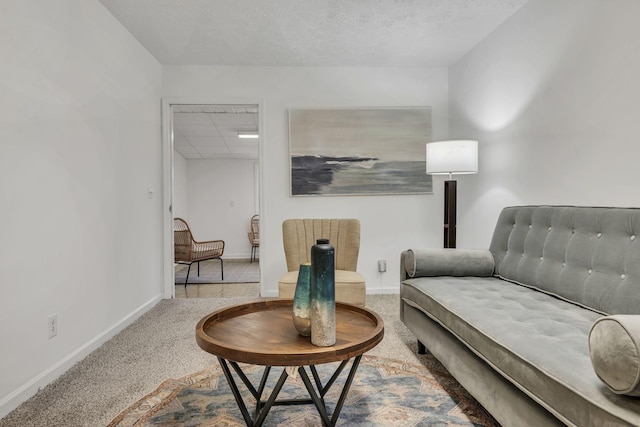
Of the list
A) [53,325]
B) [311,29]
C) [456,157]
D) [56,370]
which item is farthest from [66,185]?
[456,157]

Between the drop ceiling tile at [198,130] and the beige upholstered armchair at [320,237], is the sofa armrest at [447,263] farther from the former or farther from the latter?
the drop ceiling tile at [198,130]

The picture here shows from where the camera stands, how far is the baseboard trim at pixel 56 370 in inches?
70.7

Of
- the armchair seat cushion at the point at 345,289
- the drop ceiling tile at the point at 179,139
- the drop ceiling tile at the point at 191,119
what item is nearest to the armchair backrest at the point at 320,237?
the armchair seat cushion at the point at 345,289

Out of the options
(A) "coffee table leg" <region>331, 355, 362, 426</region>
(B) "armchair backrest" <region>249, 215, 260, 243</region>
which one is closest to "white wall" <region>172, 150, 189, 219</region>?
(B) "armchair backrest" <region>249, 215, 260, 243</region>

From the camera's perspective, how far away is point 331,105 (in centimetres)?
406

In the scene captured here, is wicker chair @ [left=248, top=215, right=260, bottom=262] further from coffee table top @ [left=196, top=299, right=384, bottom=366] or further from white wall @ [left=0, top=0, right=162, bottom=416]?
coffee table top @ [left=196, top=299, right=384, bottom=366]

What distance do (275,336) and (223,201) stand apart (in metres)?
6.49

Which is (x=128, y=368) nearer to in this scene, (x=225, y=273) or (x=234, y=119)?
(x=225, y=273)

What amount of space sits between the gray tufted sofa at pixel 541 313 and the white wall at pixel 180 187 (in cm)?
543

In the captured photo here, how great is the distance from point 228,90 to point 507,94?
2576mm

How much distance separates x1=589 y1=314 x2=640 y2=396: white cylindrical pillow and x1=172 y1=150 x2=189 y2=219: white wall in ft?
22.1

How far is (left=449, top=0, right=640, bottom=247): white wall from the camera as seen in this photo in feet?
6.54

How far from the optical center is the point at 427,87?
414 cm

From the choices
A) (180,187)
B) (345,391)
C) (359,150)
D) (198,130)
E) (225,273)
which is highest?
(198,130)
